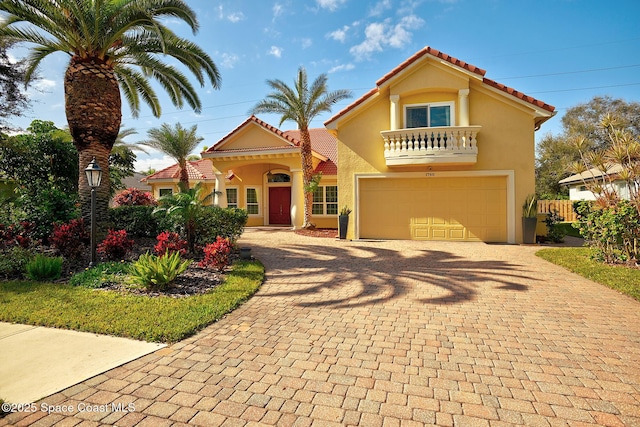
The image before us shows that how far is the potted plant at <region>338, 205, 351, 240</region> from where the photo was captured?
44.2 ft

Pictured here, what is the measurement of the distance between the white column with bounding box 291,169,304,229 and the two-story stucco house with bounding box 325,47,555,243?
4.21 metres

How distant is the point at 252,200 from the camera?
20.5 m

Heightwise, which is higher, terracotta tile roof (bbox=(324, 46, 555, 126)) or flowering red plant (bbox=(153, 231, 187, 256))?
terracotta tile roof (bbox=(324, 46, 555, 126))

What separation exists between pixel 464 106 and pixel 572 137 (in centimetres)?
2581

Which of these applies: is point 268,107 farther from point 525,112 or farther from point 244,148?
point 525,112

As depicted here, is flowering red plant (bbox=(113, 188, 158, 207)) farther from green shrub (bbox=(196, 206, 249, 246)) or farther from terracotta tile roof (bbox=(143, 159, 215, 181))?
green shrub (bbox=(196, 206, 249, 246))

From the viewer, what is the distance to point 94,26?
8477 mm

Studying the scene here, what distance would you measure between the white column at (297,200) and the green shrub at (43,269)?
1123 cm

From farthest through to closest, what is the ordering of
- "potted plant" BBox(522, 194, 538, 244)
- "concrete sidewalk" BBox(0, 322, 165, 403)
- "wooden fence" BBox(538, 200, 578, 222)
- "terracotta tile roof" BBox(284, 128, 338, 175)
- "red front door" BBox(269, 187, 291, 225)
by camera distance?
"wooden fence" BBox(538, 200, 578, 222) < "red front door" BBox(269, 187, 291, 225) < "terracotta tile roof" BBox(284, 128, 338, 175) < "potted plant" BBox(522, 194, 538, 244) < "concrete sidewalk" BBox(0, 322, 165, 403)

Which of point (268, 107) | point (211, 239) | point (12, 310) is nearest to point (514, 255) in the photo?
point (211, 239)

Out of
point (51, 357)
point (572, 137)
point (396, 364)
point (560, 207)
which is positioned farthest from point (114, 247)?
point (572, 137)

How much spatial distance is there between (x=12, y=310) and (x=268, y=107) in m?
14.2

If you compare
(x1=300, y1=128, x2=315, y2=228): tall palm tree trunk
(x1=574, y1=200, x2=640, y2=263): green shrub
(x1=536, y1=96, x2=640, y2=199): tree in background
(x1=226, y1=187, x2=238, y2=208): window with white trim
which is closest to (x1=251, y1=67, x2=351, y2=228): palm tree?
(x1=300, y1=128, x2=315, y2=228): tall palm tree trunk

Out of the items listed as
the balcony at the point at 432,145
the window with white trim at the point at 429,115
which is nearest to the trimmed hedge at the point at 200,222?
the balcony at the point at 432,145
